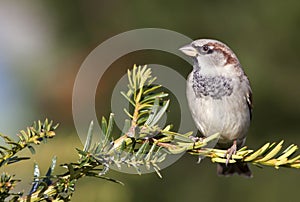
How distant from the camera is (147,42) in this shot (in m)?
2.11

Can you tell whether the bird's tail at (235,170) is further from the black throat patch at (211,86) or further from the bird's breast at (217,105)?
the black throat patch at (211,86)

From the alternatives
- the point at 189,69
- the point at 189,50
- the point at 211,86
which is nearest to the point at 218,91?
the point at 211,86

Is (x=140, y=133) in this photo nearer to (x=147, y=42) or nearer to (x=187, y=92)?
(x=187, y=92)

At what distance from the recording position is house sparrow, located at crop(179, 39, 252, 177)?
187cm

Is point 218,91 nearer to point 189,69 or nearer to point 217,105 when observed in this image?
point 217,105

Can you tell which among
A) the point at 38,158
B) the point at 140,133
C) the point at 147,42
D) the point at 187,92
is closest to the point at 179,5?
the point at 147,42

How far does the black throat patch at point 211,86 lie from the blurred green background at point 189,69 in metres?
0.21

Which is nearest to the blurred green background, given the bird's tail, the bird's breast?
the bird's tail

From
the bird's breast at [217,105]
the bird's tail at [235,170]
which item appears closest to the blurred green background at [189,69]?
the bird's tail at [235,170]

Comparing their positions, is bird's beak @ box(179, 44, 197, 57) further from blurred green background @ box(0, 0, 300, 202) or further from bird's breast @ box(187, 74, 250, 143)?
blurred green background @ box(0, 0, 300, 202)

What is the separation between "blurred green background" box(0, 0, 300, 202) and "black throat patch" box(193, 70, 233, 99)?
8.2 inches

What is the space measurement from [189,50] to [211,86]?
145mm

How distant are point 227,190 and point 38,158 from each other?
2.54ft

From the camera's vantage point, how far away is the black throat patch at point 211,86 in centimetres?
186
